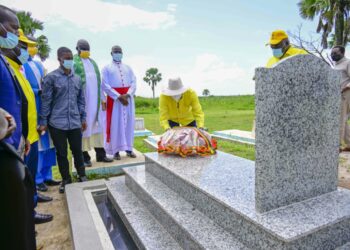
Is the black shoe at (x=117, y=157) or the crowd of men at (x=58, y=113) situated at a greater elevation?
the crowd of men at (x=58, y=113)

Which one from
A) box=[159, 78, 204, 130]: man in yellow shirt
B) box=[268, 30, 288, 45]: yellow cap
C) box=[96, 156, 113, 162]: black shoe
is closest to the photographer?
box=[268, 30, 288, 45]: yellow cap

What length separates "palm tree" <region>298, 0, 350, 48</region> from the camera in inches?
577

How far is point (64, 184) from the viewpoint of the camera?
159 inches

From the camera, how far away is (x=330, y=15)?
15.3 meters

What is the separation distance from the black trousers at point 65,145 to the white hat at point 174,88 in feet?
4.44

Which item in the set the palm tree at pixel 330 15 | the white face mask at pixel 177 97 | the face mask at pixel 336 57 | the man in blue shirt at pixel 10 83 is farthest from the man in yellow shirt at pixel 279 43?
the palm tree at pixel 330 15

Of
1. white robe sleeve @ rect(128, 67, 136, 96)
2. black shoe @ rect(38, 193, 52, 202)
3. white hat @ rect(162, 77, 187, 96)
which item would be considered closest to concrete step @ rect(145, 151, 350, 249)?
white hat @ rect(162, 77, 187, 96)

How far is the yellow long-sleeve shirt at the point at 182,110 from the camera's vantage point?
4445 mm

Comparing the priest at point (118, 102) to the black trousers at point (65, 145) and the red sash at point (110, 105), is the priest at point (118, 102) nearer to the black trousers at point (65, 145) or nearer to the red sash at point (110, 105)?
the red sash at point (110, 105)

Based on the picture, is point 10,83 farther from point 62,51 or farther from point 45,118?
point 62,51

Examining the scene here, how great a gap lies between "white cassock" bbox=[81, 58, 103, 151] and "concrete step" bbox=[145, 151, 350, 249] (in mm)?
2114

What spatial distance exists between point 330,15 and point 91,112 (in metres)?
15.3

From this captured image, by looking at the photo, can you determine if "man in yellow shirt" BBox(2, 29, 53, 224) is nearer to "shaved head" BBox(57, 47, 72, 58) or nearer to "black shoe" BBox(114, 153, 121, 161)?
"shaved head" BBox(57, 47, 72, 58)

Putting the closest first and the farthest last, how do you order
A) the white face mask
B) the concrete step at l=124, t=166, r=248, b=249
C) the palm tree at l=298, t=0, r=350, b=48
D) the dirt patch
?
the concrete step at l=124, t=166, r=248, b=249, the dirt patch, the white face mask, the palm tree at l=298, t=0, r=350, b=48
